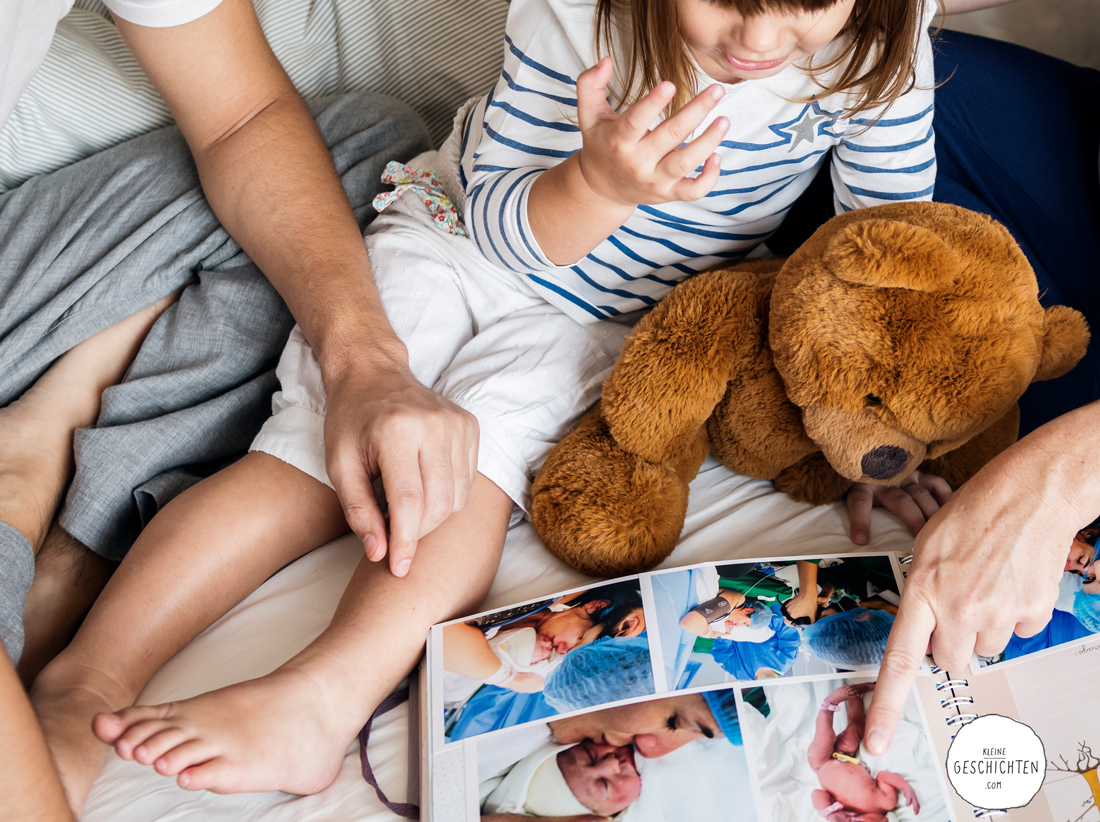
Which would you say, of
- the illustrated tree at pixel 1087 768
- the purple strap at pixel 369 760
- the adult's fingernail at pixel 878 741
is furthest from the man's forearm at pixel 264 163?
the illustrated tree at pixel 1087 768

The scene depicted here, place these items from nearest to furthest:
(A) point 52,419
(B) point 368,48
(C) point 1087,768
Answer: (C) point 1087,768 < (A) point 52,419 < (B) point 368,48

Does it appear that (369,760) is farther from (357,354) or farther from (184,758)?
(357,354)

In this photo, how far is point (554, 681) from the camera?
0.67 meters

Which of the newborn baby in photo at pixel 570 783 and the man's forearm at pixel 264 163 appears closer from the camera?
the newborn baby in photo at pixel 570 783

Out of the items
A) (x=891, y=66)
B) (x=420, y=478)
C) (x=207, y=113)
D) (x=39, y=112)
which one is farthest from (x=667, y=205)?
(x=39, y=112)

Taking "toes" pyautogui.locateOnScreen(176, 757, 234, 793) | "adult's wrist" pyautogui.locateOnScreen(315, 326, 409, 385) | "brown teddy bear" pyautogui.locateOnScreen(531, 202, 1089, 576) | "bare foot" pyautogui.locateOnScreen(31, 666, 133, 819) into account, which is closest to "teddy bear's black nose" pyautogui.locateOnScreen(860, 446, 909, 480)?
"brown teddy bear" pyautogui.locateOnScreen(531, 202, 1089, 576)

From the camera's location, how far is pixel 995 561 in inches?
23.3

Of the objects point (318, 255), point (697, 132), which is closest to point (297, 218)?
point (318, 255)

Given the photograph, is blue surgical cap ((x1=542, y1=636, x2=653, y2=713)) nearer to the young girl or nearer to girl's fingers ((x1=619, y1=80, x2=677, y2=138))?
the young girl

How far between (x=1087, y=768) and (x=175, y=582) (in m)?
0.74

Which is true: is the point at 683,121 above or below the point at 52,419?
above

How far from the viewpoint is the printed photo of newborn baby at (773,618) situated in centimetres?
65

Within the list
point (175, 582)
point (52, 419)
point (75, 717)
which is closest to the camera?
point (75, 717)

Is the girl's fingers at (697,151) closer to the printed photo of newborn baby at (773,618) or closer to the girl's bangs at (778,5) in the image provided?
the girl's bangs at (778,5)
